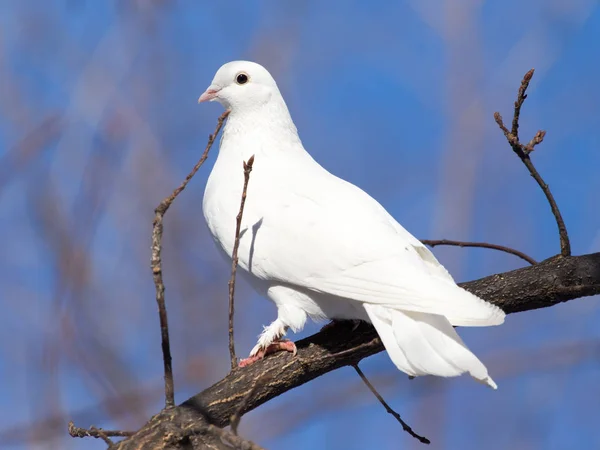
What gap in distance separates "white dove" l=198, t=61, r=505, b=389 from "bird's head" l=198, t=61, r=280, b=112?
334 mm

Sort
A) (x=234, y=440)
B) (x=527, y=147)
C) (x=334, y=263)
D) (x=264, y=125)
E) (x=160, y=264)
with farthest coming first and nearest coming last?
(x=264, y=125)
(x=527, y=147)
(x=334, y=263)
(x=160, y=264)
(x=234, y=440)

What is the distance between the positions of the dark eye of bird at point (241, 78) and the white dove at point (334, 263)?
0.47 metres

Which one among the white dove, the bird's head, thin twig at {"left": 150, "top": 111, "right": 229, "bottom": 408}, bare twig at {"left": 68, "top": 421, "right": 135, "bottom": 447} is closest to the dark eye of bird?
the bird's head

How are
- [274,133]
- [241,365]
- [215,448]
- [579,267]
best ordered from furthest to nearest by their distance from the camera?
[274,133] < [579,267] < [241,365] < [215,448]

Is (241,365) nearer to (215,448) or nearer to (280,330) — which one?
(280,330)

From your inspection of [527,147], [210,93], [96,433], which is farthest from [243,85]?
[96,433]

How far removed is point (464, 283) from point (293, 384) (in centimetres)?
112

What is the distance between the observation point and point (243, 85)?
195 inches

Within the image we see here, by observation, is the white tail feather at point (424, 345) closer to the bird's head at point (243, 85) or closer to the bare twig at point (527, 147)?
Result: the bare twig at point (527, 147)

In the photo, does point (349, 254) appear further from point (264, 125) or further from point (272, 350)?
point (264, 125)

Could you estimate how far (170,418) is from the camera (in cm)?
322

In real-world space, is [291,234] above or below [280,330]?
above

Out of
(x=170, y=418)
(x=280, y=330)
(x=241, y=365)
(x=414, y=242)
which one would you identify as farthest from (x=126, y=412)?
(x=414, y=242)

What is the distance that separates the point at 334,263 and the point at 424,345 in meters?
0.66
